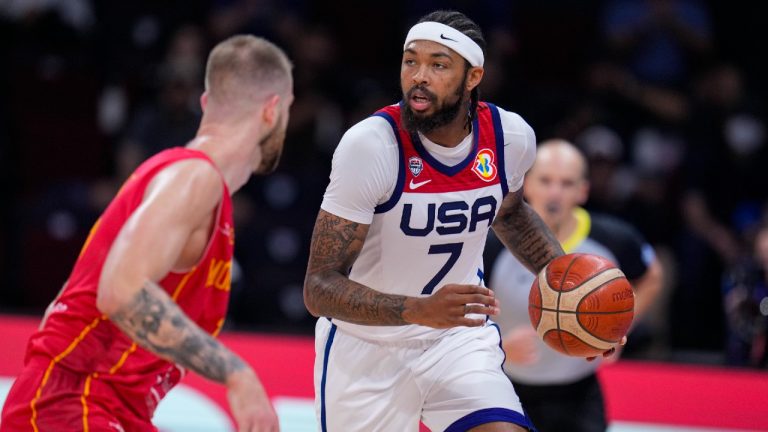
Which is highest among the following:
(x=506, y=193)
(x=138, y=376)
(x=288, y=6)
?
(x=288, y=6)

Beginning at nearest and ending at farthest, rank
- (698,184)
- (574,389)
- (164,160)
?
1. (164,160)
2. (574,389)
3. (698,184)

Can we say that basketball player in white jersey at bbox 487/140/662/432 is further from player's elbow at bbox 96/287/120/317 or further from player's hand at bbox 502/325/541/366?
player's elbow at bbox 96/287/120/317

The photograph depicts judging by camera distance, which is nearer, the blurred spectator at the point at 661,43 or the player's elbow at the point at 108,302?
the player's elbow at the point at 108,302

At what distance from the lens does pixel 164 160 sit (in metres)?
3.57

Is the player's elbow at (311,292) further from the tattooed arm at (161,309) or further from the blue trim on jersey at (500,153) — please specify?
the tattooed arm at (161,309)

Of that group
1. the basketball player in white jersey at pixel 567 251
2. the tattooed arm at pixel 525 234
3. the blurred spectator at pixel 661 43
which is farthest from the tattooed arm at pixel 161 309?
the blurred spectator at pixel 661 43

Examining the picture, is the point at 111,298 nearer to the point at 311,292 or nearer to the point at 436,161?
the point at 311,292

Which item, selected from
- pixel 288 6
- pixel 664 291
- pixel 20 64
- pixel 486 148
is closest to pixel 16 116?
pixel 20 64

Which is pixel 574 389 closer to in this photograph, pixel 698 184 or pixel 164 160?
pixel 164 160

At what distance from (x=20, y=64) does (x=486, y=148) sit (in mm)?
6976

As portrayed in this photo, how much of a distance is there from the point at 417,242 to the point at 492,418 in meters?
0.76

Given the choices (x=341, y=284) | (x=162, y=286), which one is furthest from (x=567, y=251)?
(x=162, y=286)

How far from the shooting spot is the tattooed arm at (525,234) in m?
4.95

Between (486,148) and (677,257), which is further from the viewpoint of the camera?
(677,257)
